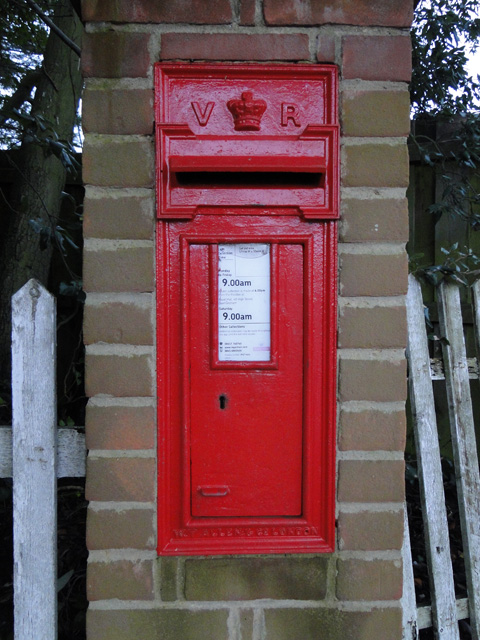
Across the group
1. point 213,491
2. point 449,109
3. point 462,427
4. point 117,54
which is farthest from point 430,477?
point 449,109

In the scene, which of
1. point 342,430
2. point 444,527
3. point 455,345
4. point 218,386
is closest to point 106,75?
point 218,386

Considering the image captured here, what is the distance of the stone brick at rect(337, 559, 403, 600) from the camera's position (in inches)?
48.6

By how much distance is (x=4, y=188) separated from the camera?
2615mm

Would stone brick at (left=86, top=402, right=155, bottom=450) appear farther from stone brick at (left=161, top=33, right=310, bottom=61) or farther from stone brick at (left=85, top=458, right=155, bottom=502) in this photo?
stone brick at (left=161, top=33, right=310, bottom=61)

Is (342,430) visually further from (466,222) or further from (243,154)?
(466,222)

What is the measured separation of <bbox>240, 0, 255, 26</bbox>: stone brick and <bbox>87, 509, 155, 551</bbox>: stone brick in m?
1.20

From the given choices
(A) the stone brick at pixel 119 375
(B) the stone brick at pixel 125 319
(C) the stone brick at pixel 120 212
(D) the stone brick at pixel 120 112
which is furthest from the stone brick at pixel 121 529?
(D) the stone brick at pixel 120 112

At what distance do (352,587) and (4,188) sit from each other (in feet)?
8.13

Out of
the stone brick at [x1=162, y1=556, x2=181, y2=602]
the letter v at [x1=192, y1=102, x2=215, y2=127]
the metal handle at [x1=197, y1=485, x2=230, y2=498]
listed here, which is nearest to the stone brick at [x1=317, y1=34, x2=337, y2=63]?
the letter v at [x1=192, y1=102, x2=215, y2=127]

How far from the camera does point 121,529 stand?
3.98 feet

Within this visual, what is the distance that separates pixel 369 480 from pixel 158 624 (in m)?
0.64

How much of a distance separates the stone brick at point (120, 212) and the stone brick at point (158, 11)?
1.32 feet

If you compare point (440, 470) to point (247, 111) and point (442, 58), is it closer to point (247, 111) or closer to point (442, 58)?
point (247, 111)

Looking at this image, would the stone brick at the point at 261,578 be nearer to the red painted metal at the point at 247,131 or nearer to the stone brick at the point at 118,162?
the red painted metal at the point at 247,131
